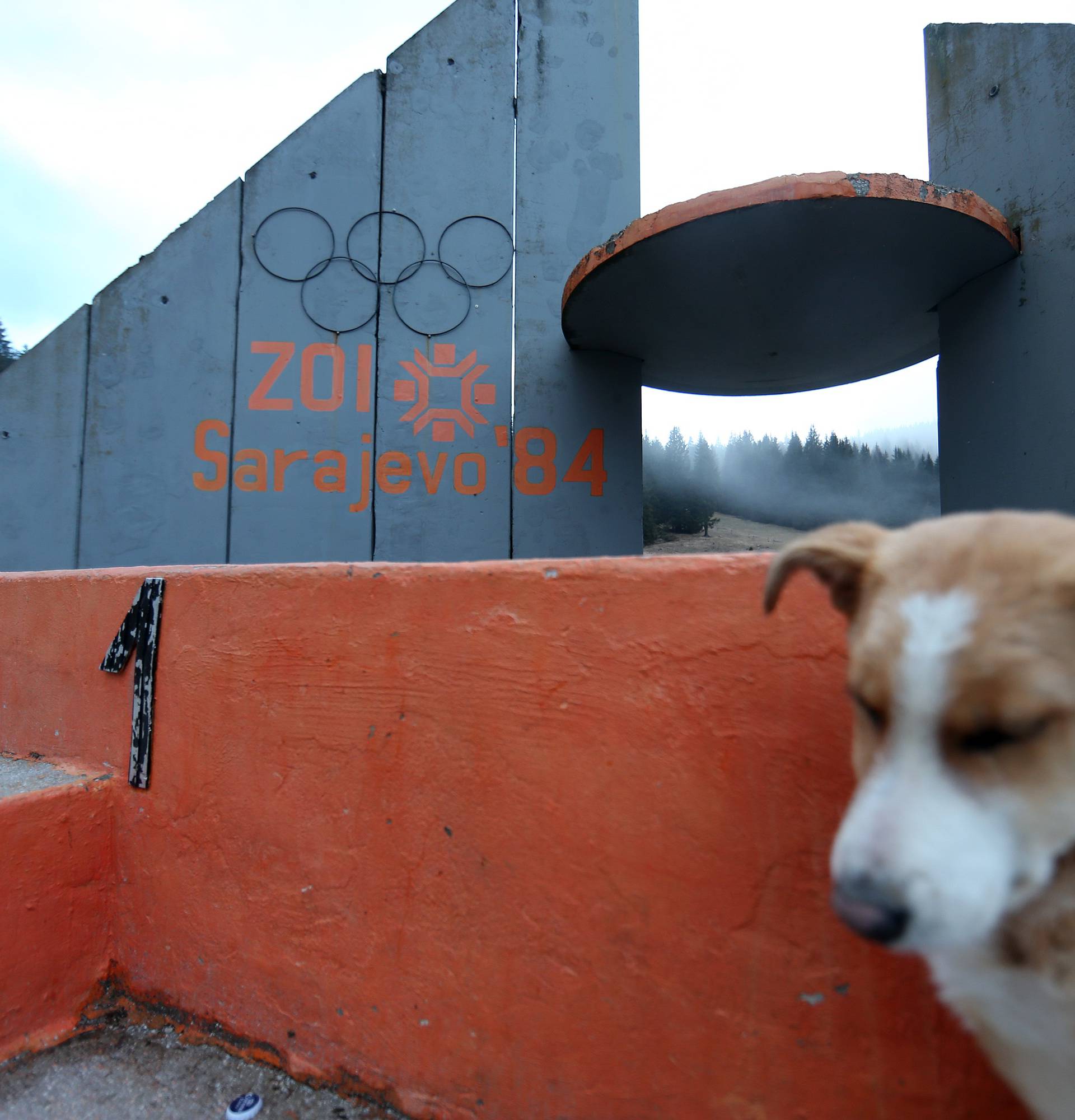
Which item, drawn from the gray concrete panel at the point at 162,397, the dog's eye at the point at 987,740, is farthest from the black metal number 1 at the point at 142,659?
the gray concrete panel at the point at 162,397

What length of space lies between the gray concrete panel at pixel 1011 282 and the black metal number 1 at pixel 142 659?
4.91m

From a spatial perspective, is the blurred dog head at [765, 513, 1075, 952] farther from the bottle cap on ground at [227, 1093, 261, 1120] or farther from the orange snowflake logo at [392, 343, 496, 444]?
the orange snowflake logo at [392, 343, 496, 444]

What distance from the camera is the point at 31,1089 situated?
2.19 meters

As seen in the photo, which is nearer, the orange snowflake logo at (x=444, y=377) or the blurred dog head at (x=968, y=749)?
the blurred dog head at (x=968, y=749)

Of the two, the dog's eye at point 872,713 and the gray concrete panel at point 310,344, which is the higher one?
the gray concrete panel at point 310,344

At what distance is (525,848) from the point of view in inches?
69.9

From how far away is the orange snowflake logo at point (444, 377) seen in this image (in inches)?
249

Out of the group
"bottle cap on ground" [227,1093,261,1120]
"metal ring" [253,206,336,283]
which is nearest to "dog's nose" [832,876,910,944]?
"bottle cap on ground" [227,1093,261,1120]

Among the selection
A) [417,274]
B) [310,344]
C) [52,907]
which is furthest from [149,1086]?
[417,274]

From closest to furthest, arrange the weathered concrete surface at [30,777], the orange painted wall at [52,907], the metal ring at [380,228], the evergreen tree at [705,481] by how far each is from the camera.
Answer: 1. the orange painted wall at [52,907]
2. the weathered concrete surface at [30,777]
3. the metal ring at [380,228]
4. the evergreen tree at [705,481]

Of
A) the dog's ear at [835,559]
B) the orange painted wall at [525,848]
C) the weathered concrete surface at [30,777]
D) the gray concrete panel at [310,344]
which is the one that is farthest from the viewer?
the gray concrete panel at [310,344]

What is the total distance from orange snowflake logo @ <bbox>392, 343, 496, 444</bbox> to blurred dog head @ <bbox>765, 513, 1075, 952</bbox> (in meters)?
5.60

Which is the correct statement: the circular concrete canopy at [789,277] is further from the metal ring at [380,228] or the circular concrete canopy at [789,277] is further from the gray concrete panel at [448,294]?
the metal ring at [380,228]

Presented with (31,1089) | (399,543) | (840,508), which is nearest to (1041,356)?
(840,508)
